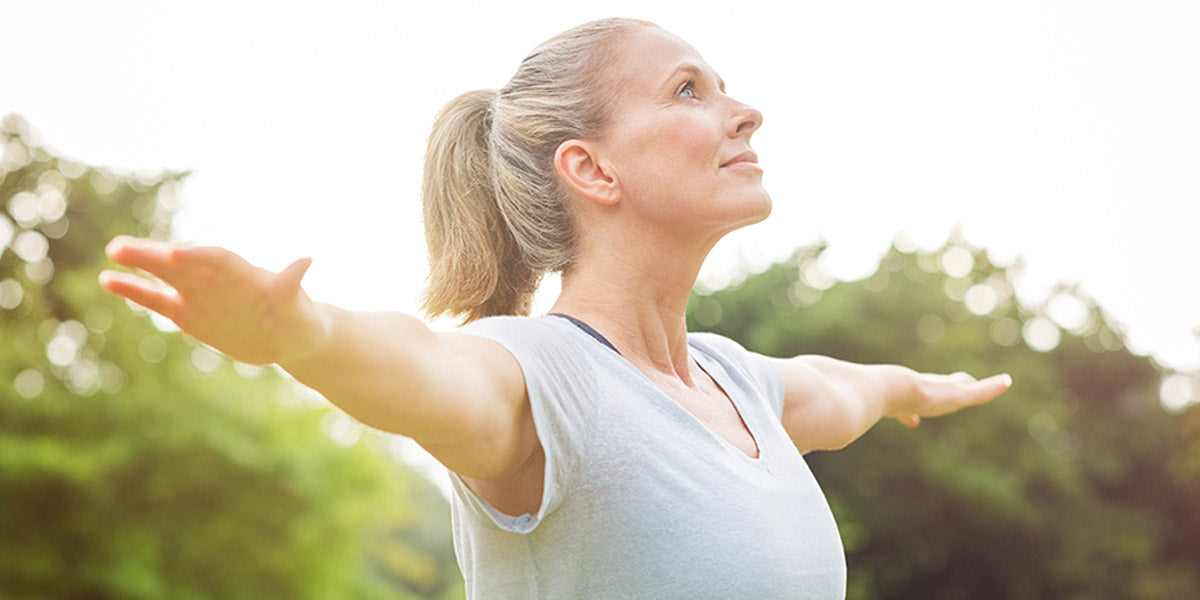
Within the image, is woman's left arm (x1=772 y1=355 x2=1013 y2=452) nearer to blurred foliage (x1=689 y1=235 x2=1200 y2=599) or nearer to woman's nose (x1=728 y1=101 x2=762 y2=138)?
woman's nose (x1=728 y1=101 x2=762 y2=138)

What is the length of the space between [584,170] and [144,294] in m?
0.97

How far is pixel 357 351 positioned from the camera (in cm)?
115

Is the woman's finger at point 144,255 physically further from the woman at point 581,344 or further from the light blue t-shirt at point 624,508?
the light blue t-shirt at point 624,508

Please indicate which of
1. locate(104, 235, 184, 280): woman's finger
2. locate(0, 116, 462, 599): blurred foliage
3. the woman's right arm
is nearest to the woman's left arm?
the woman's right arm

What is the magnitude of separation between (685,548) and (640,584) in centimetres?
8

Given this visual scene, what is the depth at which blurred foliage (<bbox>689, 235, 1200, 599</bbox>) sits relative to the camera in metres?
19.7

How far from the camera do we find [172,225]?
21859 millimetres

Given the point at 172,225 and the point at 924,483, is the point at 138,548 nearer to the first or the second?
the point at 172,225

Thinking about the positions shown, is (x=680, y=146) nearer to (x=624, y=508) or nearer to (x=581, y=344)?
(x=581, y=344)

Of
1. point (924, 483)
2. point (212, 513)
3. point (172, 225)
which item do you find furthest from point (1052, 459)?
point (172, 225)

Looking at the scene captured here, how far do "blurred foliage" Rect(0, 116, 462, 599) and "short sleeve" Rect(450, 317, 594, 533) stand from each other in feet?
49.9

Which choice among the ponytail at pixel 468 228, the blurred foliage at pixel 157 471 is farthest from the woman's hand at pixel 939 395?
the blurred foliage at pixel 157 471

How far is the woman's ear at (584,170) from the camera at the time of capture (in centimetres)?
186

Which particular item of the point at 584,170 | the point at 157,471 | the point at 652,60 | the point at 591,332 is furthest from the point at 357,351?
the point at 157,471
